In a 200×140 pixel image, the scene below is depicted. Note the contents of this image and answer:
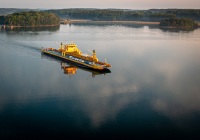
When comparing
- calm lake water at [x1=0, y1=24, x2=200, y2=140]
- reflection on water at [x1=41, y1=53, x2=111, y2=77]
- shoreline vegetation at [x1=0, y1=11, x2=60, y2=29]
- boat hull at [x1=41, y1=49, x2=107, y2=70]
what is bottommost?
calm lake water at [x1=0, y1=24, x2=200, y2=140]

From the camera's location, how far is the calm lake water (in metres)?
19.2

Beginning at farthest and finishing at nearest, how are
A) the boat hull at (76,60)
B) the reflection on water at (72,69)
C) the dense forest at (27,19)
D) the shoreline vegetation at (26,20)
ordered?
1. the dense forest at (27,19)
2. the shoreline vegetation at (26,20)
3. the boat hull at (76,60)
4. the reflection on water at (72,69)

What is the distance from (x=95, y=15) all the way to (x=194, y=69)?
135 m

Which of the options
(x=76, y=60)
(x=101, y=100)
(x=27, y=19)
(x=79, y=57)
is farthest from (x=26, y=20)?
(x=101, y=100)

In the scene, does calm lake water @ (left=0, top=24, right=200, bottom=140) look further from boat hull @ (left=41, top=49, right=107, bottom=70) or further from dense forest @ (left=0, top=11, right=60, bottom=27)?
dense forest @ (left=0, top=11, right=60, bottom=27)

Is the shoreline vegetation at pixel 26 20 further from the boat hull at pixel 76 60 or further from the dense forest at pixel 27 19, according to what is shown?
the boat hull at pixel 76 60

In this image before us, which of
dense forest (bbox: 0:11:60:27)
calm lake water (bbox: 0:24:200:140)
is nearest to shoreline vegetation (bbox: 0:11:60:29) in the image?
dense forest (bbox: 0:11:60:27)

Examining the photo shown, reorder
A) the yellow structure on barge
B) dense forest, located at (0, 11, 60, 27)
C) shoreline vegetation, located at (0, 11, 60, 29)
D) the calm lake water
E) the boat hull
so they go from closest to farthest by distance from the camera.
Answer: the calm lake water, the boat hull, the yellow structure on barge, shoreline vegetation, located at (0, 11, 60, 29), dense forest, located at (0, 11, 60, 27)

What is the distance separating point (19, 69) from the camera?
35.6 meters

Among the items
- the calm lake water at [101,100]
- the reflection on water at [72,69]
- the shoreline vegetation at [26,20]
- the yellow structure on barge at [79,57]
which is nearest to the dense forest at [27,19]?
the shoreline vegetation at [26,20]

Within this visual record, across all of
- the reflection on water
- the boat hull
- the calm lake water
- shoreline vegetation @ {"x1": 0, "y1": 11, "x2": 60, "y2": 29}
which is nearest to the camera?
the calm lake water

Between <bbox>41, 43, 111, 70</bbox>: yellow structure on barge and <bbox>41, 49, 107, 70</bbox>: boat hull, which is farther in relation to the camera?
<bbox>41, 43, 111, 70</bbox>: yellow structure on barge

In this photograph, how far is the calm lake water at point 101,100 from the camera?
1917cm

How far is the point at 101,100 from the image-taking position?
24.8 m
